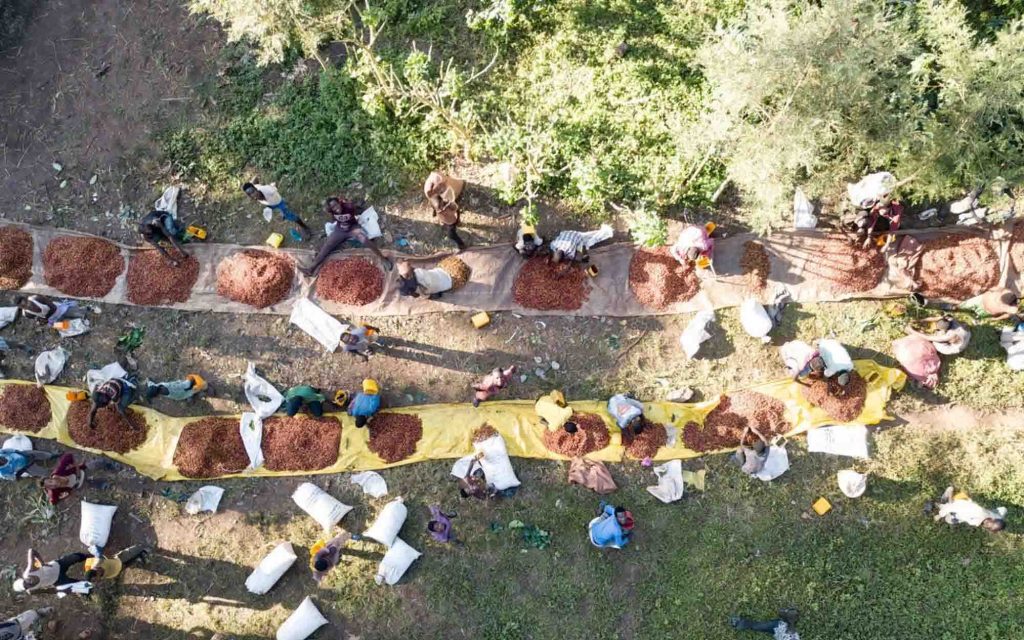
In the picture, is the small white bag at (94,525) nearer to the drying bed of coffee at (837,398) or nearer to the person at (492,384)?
the person at (492,384)

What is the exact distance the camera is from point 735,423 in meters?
11.5

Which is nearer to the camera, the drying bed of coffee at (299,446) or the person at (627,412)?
the person at (627,412)

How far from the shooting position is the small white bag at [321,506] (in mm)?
11430

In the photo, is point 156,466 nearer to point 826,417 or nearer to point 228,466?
point 228,466

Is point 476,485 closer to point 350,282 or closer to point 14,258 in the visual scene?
point 350,282

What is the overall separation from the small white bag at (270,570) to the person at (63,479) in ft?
12.0

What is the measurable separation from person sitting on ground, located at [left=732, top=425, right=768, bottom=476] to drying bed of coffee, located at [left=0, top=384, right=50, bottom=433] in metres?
12.9

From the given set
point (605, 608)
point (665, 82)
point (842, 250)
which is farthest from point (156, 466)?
point (842, 250)

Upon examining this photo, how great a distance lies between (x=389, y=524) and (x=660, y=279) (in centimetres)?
675

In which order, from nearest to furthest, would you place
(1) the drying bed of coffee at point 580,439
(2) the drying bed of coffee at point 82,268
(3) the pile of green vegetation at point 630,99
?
(3) the pile of green vegetation at point 630,99, (1) the drying bed of coffee at point 580,439, (2) the drying bed of coffee at point 82,268

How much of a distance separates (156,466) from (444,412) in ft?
17.9

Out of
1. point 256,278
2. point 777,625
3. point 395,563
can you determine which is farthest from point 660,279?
point 256,278

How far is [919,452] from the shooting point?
37.8 feet

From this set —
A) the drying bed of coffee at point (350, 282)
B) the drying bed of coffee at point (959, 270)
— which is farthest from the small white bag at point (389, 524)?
the drying bed of coffee at point (959, 270)
